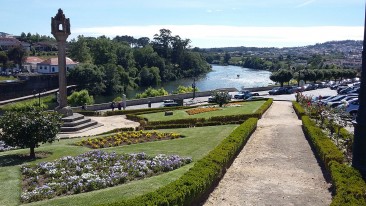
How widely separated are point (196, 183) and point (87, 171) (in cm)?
456

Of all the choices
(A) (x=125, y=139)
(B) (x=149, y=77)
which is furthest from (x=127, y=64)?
(A) (x=125, y=139)

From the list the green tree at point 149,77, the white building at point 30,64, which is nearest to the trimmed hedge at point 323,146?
the green tree at point 149,77

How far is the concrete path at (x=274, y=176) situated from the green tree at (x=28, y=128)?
7.10 meters

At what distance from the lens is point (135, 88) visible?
89438 mm

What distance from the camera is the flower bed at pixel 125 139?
1812 cm

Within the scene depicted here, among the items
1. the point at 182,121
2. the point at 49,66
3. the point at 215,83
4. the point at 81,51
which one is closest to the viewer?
the point at 182,121

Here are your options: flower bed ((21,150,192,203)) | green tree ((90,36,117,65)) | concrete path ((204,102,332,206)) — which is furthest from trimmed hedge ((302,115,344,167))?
green tree ((90,36,117,65))

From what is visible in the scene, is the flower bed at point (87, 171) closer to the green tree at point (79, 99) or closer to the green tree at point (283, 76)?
the green tree at point (79, 99)

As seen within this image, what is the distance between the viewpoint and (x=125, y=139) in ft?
61.7

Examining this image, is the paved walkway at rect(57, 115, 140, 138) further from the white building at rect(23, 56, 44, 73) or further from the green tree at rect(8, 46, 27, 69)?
the white building at rect(23, 56, 44, 73)

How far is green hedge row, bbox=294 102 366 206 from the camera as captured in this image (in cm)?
886

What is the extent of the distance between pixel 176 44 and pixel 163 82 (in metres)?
24.5

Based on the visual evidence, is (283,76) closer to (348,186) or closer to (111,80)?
(111,80)

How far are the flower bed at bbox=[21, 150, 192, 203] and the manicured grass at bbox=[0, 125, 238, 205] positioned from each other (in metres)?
0.42
